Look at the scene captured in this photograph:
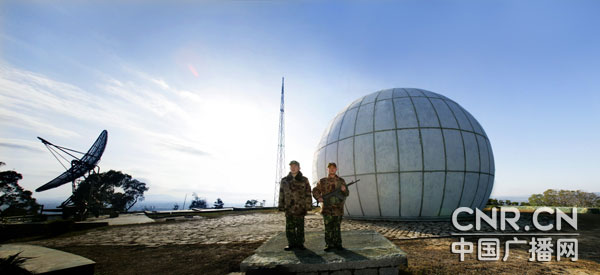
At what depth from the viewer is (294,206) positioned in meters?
3.89

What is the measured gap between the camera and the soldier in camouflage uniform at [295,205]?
12.8ft

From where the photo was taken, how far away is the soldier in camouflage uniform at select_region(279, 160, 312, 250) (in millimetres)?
3895

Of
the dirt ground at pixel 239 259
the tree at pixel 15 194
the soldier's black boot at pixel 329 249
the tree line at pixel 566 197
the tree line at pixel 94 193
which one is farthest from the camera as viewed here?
the tree line at pixel 566 197

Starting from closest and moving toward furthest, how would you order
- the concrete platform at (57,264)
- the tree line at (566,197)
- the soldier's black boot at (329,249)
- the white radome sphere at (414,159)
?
the concrete platform at (57,264), the soldier's black boot at (329,249), the white radome sphere at (414,159), the tree line at (566,197)

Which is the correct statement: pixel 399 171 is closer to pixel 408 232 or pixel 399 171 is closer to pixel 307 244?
pixel 408 232

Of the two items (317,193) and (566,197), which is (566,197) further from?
(317,193)

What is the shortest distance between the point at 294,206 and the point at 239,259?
1929 mm

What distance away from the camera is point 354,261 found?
306cm

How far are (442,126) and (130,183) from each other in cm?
6323

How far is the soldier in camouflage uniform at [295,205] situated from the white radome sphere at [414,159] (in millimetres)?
7141

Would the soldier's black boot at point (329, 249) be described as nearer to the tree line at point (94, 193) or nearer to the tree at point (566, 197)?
the tree line at point (94, 193)

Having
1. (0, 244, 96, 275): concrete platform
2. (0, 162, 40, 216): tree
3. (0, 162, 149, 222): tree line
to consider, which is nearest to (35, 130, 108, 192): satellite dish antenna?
(0, 162, 149, 222): tree line

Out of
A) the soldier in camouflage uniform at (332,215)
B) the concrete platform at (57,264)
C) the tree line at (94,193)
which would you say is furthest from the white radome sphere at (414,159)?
the tree line at (94,193)

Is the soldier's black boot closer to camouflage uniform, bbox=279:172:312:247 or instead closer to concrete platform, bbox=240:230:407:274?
concrete platform, bbox=240:230:407:274
